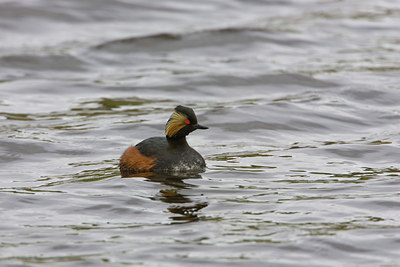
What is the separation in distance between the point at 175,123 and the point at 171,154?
1.43 feet

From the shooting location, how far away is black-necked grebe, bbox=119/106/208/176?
36.9 ft

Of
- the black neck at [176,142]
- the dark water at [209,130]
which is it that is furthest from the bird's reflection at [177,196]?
the black neck at [176,142]

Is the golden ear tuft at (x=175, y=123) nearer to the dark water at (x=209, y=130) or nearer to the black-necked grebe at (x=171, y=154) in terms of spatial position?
the black-necked grebe at (x=171, y=154)

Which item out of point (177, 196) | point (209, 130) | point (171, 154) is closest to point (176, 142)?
point (171, 154)

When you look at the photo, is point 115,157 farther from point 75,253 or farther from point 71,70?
point 71,70

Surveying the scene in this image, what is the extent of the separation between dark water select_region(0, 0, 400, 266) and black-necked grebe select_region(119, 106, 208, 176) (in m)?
0.31

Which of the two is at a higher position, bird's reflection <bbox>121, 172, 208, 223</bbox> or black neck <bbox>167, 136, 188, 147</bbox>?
black neck <bbox>167, 136, 188, 147</bbox>

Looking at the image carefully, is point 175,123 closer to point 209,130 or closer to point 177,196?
point 177,196

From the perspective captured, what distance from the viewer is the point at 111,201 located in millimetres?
9852

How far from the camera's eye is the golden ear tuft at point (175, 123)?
11305 mm

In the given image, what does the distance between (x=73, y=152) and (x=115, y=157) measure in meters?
0.79

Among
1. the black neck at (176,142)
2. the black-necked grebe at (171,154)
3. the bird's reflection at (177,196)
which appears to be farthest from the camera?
the black neck at (176,142)

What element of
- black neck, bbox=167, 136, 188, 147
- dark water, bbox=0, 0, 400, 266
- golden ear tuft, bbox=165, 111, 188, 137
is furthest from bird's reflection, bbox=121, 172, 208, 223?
golden ear tuft, bbox=165, 111, 188, 137

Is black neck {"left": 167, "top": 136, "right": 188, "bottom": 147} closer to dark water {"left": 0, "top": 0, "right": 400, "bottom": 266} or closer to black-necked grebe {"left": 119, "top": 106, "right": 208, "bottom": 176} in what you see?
black-necked grebe {"left": 119, "top": 106, "right": 208, "bottom": 176}
